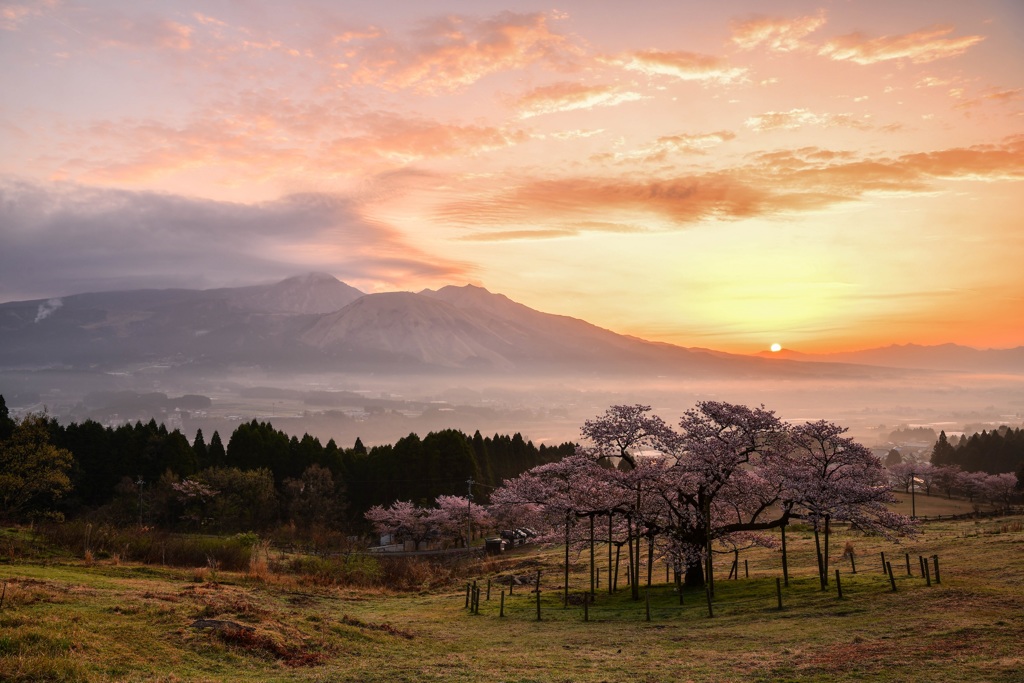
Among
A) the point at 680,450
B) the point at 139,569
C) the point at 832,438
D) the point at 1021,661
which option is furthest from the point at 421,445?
the point at 1021,661

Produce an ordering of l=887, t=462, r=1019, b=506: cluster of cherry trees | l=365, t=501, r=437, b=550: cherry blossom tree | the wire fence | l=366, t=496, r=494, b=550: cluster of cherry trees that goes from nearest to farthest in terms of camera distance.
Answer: the wire fence, l=365, t=501, r=437, b=550: cherry blossom tree, l=366, t=496, r=494, b=550: cluster of cherry trees, l=887, t=462, r=1019, b=506: cluster of cherry trees

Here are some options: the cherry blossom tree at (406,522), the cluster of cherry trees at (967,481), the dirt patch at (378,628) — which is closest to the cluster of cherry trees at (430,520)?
the cherry blossom tree at (406,522)

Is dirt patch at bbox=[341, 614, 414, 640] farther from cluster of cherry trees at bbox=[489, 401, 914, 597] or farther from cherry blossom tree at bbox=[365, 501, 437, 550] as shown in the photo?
cherry blossom tree at bbox=[365, 501, 437, 550]

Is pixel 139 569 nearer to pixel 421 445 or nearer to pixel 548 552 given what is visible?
pixel 548 552

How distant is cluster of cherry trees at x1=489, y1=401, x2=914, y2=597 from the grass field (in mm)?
2559

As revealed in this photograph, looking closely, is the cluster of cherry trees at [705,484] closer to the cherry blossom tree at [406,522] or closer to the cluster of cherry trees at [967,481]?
the cherry blossom tree at [406,522]

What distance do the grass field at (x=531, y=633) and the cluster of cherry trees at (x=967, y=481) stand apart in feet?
183

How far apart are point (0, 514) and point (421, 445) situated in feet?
135

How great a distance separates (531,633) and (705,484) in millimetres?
11096

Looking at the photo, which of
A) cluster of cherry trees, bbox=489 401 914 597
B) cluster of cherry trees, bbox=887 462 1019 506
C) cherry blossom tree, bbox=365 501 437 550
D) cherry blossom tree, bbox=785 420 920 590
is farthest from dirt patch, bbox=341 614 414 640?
cluster of cherry trees, bbox=887 462 1019 506

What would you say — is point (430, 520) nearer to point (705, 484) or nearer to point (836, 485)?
point (705, 484)

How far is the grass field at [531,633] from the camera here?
623 inches

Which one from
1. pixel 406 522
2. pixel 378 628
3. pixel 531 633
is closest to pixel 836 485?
pixel 531 633

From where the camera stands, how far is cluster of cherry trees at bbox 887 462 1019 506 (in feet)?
259
